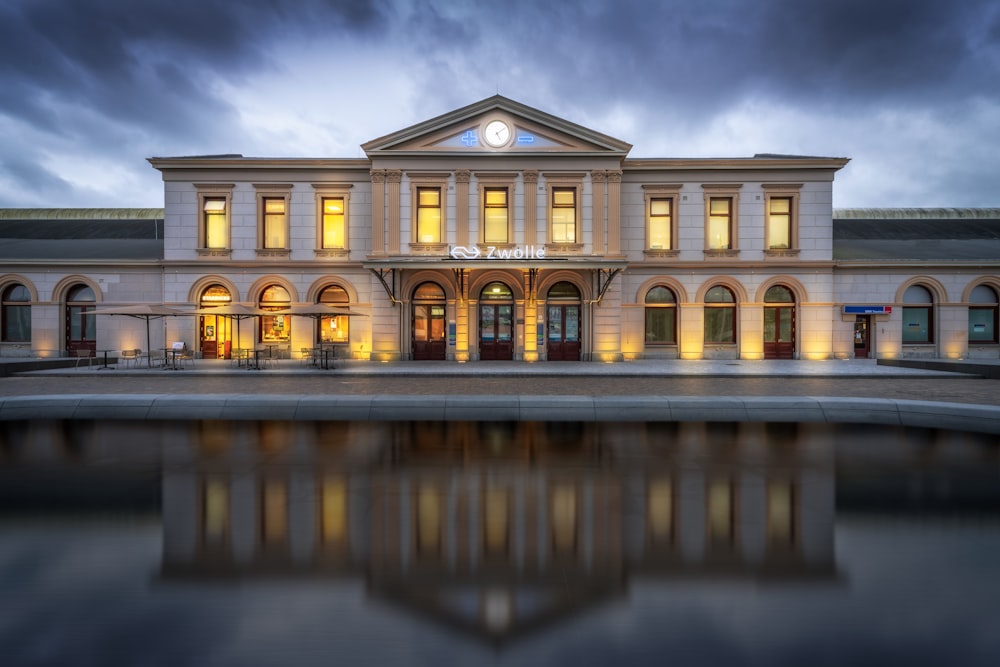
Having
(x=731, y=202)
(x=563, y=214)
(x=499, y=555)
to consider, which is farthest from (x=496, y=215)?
(x=499, y=555)

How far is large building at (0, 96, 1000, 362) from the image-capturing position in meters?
25.8

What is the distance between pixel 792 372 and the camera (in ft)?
66.5

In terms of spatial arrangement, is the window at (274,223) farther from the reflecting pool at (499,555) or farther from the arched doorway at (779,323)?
the arched doorway at (779,323)

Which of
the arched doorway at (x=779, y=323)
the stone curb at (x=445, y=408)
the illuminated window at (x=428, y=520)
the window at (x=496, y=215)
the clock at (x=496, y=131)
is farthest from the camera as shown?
the arched doorway at (x=779, y=323)

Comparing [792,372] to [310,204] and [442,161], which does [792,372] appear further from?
[310,204]

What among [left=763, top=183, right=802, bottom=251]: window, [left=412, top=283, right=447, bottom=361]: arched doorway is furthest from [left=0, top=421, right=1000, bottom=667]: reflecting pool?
[left=763, top=183, right=802, bottom=251]: window

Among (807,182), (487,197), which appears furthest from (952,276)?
(487,197)

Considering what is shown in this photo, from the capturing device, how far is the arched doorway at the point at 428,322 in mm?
26469

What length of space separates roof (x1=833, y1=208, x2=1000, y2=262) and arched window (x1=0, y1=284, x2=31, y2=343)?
43.8 meters

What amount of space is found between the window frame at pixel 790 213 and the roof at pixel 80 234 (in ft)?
108

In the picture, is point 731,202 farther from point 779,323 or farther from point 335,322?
point 335,322

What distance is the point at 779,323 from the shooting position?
27.3m

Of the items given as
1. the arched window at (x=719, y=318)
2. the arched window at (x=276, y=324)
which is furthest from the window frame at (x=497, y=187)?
the arched window at (x=719, y=318)

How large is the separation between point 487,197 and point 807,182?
16.8 meters
